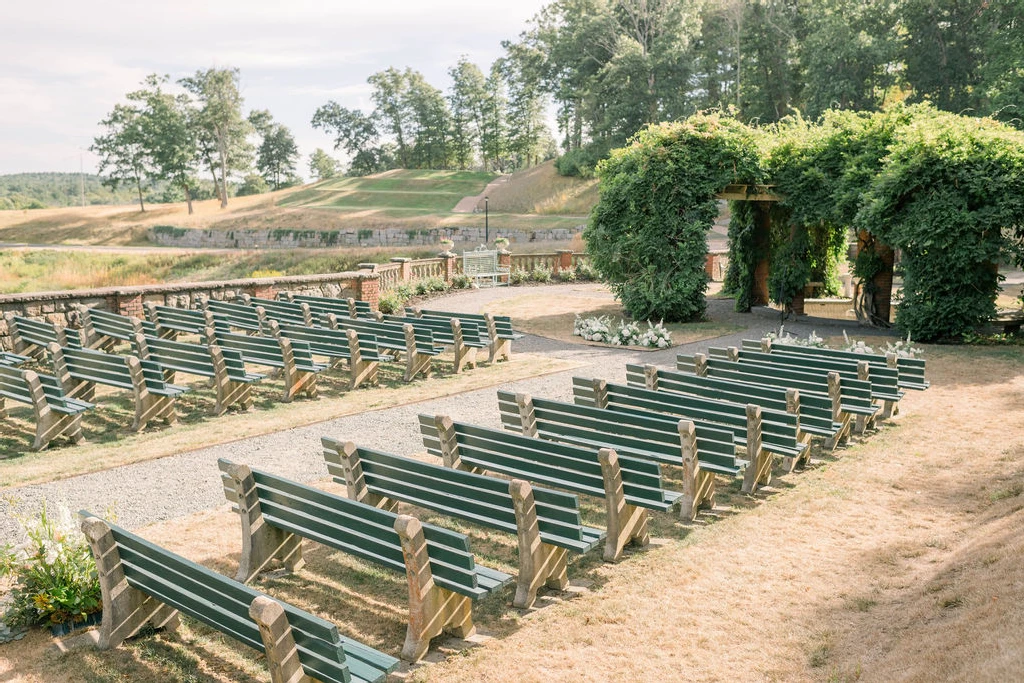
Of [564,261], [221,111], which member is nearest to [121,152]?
[221,111]

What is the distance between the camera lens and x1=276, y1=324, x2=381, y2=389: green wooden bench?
12.6 meters

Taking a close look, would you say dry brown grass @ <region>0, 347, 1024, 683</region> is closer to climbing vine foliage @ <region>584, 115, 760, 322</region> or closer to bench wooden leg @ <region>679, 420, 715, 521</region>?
bench wooden leg @ <region>679, 420, 715, 521</region>

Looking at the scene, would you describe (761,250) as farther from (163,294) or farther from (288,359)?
(163,294)

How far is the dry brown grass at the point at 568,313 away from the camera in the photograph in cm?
1836

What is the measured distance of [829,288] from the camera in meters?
23.9

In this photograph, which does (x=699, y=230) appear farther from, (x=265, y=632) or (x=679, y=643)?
(x=265, y=632)

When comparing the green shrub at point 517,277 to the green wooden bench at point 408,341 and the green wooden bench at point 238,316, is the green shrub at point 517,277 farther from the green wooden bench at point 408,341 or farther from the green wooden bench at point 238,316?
the green wooden bench at point 408,341

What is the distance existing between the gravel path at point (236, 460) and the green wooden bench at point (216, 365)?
980 mm

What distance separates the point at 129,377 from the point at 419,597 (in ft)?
23.3

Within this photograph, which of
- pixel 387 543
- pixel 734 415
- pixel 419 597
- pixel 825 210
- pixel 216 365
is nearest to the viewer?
pixel 419 597

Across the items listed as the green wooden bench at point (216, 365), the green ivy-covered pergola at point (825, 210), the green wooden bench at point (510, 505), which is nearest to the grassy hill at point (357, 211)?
the green ivy-covered pergola at point (825, 210)

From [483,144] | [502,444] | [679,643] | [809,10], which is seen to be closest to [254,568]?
[502,444]

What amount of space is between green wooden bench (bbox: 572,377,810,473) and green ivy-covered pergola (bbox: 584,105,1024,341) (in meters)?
9.14

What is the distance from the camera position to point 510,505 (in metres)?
5.46
